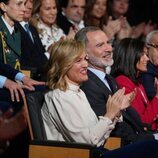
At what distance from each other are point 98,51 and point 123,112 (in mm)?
533

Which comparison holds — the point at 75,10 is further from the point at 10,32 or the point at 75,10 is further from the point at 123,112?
the point at 123,112

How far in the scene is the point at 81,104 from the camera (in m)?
4.98

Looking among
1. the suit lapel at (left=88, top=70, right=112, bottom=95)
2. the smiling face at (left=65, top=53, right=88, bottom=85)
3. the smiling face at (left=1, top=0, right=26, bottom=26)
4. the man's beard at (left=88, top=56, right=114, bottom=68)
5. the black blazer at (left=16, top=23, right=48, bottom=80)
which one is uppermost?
the smiling face at (left=1, top=0, right=26, bottom=26)

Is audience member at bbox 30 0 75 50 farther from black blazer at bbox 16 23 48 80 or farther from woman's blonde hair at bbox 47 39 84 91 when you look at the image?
woman's blonde hair at bbox 47 39 84 91

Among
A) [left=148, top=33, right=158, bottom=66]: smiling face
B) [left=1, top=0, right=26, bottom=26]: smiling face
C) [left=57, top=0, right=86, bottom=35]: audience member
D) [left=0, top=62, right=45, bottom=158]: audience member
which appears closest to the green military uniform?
[left=1, top=0, right=26, bottom=26]: smiling face

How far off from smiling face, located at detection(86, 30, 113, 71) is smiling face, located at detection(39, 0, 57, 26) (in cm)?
197

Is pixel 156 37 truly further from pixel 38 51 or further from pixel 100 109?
pixel 100 109

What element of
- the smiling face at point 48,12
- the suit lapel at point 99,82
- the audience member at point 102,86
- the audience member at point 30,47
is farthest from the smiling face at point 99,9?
the suit lapel at point 99,82

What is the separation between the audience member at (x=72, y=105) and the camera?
486cm

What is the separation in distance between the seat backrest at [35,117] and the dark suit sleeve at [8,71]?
1.88 ft

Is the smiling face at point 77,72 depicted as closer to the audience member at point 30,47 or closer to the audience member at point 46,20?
the audience member at point 30,47

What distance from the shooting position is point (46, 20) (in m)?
7.70

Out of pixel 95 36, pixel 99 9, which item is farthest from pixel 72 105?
pixel 99 9

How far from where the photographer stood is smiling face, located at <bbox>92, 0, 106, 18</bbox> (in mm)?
8672
